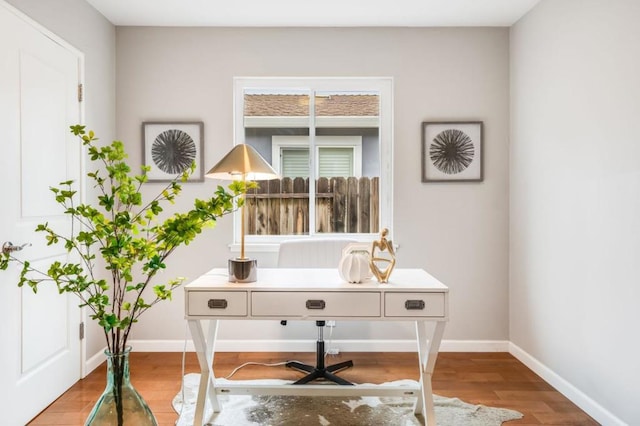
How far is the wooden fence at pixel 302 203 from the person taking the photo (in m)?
3.47

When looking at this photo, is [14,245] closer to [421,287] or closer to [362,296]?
[362,296]

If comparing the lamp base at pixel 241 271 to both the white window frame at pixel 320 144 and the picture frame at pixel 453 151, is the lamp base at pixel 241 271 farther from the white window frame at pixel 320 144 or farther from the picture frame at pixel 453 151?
the picture frame at pixel 453 151

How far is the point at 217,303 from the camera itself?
1.99 meters

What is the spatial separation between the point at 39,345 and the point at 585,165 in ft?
10.5

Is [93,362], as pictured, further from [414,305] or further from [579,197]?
[579,197]

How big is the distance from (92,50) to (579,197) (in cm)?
322

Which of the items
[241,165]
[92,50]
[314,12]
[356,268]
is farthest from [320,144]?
[92,50]

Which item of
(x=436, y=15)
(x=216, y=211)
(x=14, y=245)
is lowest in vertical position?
(x=14, y=245)

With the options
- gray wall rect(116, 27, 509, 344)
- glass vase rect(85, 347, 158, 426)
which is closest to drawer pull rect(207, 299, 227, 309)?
glass vase rect(85, 347, 158, 426)

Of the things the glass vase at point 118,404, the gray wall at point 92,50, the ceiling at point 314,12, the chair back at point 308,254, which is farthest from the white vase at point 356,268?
the gray wall at point 92,50

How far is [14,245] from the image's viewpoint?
2.18 m

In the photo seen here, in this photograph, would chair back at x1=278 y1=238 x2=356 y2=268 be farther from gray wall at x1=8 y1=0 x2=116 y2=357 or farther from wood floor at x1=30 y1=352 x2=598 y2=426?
gray wall at x1=8 y1=0 x2=116 y2=357

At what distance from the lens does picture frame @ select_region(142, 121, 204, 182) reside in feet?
10.9

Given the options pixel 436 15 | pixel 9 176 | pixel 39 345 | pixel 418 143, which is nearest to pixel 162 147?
pixel 9 176
